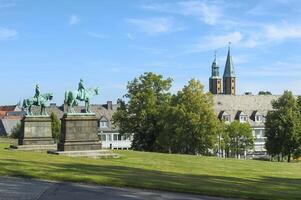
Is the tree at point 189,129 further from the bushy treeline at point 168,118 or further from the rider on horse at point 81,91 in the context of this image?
the rider on horse at point 81,91

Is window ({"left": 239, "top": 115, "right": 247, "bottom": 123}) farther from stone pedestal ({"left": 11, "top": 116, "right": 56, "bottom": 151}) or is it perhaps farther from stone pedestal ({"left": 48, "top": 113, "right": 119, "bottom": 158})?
stone pedestal ({"left": 48, "top": 113, "right": 119, "bottom": 158})

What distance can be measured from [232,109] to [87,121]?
84.7 metres

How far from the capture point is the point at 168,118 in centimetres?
6378

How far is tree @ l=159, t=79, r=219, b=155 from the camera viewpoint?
206 ft

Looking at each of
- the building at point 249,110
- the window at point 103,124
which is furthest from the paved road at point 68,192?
the window at point 103,124

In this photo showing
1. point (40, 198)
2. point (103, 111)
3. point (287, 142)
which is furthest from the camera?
point (103, 111)

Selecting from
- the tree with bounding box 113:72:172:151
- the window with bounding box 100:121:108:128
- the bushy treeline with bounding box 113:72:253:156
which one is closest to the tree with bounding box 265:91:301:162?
the bushy treeline with bounding box 113:72:253:156

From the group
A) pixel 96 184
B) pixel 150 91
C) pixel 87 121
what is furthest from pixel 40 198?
pixel 150 91

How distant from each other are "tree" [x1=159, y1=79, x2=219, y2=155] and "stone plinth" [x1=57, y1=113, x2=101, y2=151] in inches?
1176

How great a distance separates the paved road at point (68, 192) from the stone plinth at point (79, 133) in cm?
1505

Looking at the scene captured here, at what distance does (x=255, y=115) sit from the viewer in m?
115

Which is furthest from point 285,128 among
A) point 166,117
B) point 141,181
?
point 141,181

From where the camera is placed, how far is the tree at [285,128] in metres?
64.7

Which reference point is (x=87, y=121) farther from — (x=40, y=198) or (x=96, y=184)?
(x=40, y=198)
